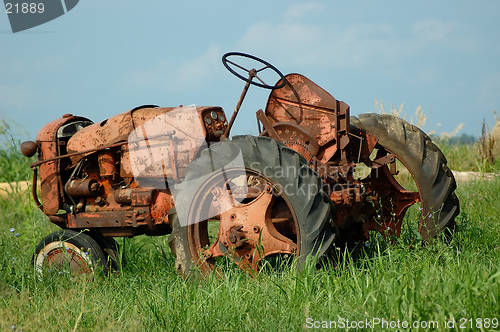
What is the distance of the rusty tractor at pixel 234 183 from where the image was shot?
10.8 feet

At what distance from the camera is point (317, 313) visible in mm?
2615

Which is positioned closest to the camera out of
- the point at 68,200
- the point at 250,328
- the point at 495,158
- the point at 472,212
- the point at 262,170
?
the point at 250,328

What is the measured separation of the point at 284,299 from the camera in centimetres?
280

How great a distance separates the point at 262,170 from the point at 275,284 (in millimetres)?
801

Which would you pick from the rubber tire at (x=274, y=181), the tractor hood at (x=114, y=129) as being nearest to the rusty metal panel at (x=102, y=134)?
the tractor hood at (x=114, y=129)

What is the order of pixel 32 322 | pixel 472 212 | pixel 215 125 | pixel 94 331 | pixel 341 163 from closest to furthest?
pixel 94 331
pixel 32 322
pixel 341 163
pixel 215 125
pixel 472 212

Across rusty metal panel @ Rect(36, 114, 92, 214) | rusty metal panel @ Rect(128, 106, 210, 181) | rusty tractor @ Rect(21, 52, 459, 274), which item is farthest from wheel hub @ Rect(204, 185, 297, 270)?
rusty metal panel @ Rect(36, 114, 92, 214)

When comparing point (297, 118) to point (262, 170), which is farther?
point (297, 118)

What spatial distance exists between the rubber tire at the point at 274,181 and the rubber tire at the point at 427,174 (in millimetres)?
1298

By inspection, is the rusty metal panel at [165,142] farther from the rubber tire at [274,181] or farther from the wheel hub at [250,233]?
the wheel hub at [250,233]

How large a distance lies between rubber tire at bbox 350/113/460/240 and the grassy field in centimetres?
20

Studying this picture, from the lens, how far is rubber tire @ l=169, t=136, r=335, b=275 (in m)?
3.13

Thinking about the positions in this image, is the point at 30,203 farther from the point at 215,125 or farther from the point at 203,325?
the point at 203,325

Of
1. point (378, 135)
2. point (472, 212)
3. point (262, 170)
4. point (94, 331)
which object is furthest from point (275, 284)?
point (472, 212)
